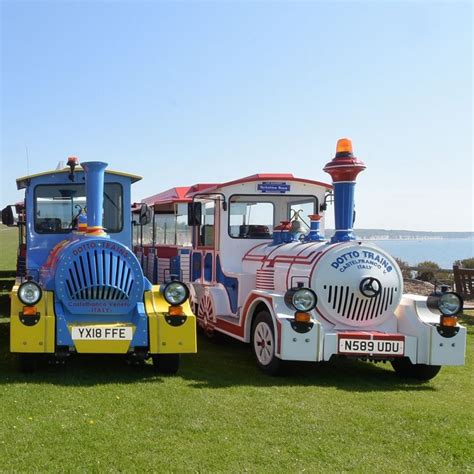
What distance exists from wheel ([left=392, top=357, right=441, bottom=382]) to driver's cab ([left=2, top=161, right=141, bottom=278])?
148 inches

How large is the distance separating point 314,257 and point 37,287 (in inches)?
121

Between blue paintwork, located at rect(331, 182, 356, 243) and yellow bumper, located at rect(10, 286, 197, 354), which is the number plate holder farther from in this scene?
yellow bumper, located at rect(10, 286, 197, 354)

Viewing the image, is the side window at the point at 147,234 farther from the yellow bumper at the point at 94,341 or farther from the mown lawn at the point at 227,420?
the yellow bumper at the point at 94,341

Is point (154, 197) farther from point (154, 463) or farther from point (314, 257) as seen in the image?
point (154, 463)

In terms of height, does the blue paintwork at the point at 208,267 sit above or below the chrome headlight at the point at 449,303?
above

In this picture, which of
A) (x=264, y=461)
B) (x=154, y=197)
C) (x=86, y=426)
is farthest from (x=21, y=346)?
(x=154, y=197)

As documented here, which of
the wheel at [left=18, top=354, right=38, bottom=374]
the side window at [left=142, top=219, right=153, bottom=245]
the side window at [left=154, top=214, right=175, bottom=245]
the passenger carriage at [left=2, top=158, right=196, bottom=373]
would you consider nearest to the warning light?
the passenger carriage at [left=2, top=158, right=196, bottom=373]

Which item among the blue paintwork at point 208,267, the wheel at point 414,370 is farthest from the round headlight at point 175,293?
the blue paintwork at point 208,267

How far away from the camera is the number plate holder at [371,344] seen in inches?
267

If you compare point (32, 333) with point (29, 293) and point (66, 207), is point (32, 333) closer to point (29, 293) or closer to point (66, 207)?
point (29, 293)

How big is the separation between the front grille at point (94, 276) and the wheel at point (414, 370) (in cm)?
338

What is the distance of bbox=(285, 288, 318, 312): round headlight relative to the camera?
6.69m

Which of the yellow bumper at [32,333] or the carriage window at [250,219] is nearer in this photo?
the yellow bumper at [32,333]

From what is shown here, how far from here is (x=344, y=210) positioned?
750 centimetres
